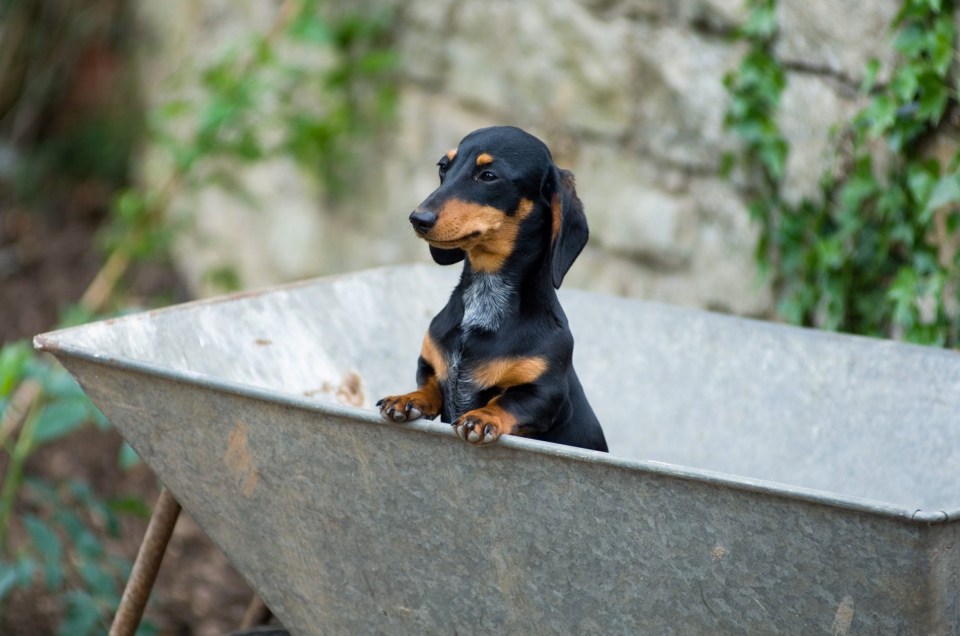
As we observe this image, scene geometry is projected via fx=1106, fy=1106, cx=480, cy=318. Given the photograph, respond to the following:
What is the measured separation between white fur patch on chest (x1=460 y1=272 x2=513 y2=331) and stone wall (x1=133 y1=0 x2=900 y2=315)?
1355 millimetres

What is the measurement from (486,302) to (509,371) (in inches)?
5.2

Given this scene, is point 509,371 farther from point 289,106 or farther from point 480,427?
point 289,106

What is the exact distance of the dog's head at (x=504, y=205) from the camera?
1.62 metres

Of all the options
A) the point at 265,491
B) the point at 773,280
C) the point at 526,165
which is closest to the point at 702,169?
the point at 773,280

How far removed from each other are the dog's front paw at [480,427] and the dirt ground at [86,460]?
193 cm

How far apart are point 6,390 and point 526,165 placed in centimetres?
122

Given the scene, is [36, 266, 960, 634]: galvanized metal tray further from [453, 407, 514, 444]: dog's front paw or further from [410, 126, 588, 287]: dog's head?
[410, 126, 588, 287]: dog's head

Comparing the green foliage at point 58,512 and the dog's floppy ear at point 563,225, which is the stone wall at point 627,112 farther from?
the green foliage at point 58,512

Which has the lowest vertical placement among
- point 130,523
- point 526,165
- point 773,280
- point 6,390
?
point 130,523

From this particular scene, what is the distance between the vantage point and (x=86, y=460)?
3.98 metres

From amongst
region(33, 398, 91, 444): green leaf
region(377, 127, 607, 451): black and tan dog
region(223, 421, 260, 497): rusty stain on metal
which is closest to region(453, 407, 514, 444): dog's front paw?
region(377, 127, 607, 451): black and tan dog

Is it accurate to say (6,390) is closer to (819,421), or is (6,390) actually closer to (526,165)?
(526,165)

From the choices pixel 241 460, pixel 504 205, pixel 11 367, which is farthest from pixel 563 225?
pixel 11 367

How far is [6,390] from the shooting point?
223 centimetres
